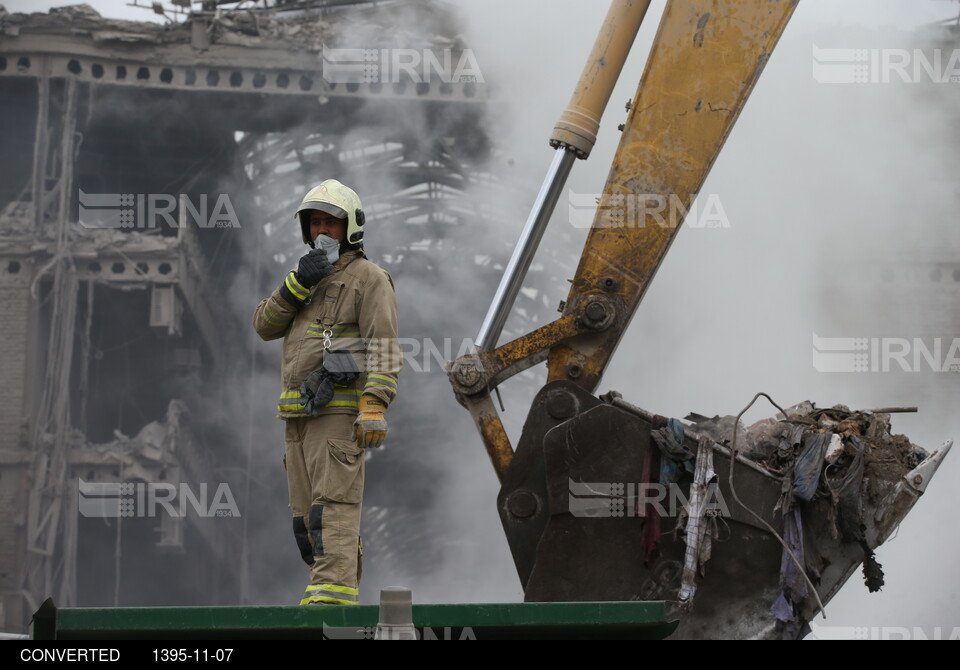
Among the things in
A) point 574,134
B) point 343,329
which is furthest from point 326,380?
point 574,134

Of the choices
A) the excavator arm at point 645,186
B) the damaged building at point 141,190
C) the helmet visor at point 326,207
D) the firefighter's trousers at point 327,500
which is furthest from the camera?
the damaged building at point 141,190

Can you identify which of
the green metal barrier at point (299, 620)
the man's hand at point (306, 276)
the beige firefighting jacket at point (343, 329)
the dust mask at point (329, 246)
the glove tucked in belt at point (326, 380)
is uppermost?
the dust mask at point (329, 246)

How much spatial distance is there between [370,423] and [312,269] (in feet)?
2.10

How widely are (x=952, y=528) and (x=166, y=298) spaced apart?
1011 cm

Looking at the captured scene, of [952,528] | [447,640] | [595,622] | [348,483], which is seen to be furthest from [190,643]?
[952,528]

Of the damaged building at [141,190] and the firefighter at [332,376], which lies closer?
the firefighter at [332,376]

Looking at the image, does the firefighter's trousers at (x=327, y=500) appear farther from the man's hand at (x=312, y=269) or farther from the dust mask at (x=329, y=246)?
the dust mask at (x=329, y=246)

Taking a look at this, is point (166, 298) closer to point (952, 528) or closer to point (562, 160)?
point (952, 528)

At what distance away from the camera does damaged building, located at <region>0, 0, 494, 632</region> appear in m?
16.4

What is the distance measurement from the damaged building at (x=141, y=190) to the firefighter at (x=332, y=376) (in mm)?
11477

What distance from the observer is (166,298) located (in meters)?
16.6

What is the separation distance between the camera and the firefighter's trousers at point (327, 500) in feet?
15.2

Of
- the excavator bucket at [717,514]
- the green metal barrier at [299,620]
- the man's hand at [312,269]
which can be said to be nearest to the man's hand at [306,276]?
the man's hand at [312,269]

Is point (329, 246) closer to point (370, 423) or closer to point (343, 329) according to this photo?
point (343, 329)
